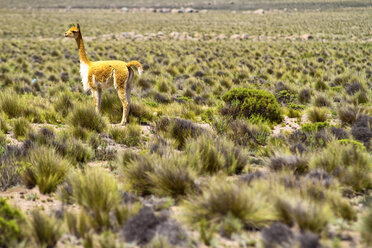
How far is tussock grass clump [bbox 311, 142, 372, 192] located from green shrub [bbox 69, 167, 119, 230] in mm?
2718

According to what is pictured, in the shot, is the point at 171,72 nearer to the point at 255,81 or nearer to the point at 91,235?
the point at 255,81

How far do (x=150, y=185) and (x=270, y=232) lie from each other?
1.71 m

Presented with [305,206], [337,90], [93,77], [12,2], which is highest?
[12,2]

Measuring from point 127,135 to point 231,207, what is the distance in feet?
12.2

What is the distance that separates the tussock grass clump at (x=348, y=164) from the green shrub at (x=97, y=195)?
2718mm

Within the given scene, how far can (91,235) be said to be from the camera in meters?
2.96

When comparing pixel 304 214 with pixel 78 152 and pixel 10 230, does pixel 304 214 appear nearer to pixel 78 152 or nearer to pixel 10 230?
pixel 10 230

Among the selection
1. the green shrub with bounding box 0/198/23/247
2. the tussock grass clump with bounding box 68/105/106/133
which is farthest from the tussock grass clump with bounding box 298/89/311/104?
the green shrub with bounding box 0/198/23/247

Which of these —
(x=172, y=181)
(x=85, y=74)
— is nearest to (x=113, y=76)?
(x=85, y=74)

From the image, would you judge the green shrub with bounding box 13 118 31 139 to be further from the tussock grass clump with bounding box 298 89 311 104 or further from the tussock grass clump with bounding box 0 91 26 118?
the tussock grass clump with bounding box 298 89 311 104

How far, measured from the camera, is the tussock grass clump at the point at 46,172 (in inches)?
166

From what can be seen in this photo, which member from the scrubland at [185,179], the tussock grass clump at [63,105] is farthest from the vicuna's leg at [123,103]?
the tussock grass clump at [63,105]

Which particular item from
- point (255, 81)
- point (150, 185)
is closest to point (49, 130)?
point (150, 185)

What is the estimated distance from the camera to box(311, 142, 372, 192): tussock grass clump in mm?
4035
